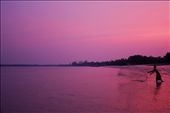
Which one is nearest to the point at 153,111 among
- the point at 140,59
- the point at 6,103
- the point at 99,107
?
the point at 99,107

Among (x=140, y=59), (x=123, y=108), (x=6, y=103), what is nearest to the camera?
(x=123, y=108)

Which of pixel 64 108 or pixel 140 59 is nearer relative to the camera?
pixel 64 108

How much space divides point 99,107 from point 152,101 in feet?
11.7

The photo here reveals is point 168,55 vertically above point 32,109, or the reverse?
point 168,55

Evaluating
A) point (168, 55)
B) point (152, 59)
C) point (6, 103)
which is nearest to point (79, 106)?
point (6, 103)

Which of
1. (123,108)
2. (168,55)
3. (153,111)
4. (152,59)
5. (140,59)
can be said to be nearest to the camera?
(153,111)

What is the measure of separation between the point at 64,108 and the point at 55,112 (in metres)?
1.10

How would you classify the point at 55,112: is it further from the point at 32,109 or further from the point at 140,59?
the point at 140,59

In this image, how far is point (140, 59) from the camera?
12706cm

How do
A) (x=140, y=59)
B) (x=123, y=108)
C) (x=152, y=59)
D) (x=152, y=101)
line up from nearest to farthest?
1. (x=123, y=108)
2. (x=152, y=101)
3. (x=152, y=59)
4. (x=140, y=59)

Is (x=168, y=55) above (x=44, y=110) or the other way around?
above

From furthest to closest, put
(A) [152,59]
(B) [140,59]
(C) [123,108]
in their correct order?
(B) [140,59] → (A) [152,59] → (C) [123,108]

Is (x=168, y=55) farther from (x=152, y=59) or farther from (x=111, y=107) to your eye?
(x=111, y=107)

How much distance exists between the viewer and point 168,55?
9494 cm
